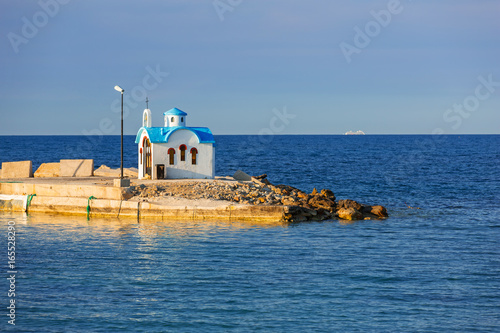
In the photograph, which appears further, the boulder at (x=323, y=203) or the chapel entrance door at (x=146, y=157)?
the chapel entrance door at (x=146, y=157)

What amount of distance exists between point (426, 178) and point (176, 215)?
4067 cm

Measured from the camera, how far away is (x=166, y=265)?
25.3m

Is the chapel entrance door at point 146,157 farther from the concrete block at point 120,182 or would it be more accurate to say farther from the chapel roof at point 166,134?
the concrete block at point 120,182

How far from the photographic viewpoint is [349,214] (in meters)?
37.6

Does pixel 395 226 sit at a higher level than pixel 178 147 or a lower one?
lower

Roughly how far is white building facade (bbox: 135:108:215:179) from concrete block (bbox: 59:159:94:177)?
6.12 meters

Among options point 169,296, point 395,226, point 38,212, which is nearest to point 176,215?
point 38,212

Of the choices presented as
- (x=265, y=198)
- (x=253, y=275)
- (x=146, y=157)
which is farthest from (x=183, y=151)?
(x=253, y=275)

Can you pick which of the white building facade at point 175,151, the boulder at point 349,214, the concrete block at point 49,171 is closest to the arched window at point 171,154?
the white building facade at point 175,151

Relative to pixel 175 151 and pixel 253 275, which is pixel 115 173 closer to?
pixel 175 151

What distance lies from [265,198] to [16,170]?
21.2m

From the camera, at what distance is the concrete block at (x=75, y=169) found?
47.7 m

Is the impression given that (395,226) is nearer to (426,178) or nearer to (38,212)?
(38,212)

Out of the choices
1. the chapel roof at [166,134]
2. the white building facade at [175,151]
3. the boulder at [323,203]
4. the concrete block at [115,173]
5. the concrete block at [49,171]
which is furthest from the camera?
the concrete block at [49,171]
